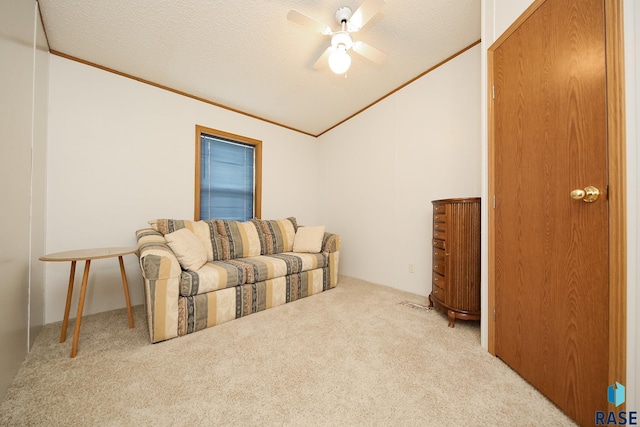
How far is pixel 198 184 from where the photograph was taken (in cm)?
295

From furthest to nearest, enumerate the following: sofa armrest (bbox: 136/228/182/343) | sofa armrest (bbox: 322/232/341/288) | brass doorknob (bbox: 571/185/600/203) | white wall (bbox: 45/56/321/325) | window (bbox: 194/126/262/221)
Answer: window (bbox: 194/126/262/221) → sofa armrest (bbox: 322/232/341/288) → white wall (bbox: 45/56/321/325) → sofa armrest (bbox: 136/228/182/343) → brass doorknob (bbox: 571/185/600/203)

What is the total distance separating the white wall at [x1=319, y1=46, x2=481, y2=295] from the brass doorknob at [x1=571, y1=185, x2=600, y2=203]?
4.29ft

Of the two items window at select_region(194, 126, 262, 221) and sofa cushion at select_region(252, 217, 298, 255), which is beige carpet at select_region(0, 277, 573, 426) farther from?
window at select_region(194, 126, 262, 221)

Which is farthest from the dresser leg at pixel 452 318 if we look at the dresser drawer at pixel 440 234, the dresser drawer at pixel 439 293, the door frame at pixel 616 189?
the door frame at pixel 616 189

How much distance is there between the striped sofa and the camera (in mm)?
1681

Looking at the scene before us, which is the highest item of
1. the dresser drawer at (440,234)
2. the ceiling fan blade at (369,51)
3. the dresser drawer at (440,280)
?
the ceiling fan blade at (369,51)

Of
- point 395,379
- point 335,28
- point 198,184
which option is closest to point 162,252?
point 198,184

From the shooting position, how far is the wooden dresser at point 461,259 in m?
1.79

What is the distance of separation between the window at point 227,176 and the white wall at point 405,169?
136 centimetres

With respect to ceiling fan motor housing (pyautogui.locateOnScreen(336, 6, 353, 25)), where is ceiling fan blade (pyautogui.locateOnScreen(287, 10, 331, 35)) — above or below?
below

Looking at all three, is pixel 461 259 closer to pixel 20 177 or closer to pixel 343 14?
pixel 343 14

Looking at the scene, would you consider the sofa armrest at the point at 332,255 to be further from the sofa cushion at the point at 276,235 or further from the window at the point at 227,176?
the window at the point at 227,176

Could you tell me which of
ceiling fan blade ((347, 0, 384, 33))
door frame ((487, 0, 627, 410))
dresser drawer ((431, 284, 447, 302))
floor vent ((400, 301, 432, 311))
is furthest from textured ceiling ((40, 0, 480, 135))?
floor vent ((400, 301, 432, 311))

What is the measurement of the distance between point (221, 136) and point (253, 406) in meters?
3.10
